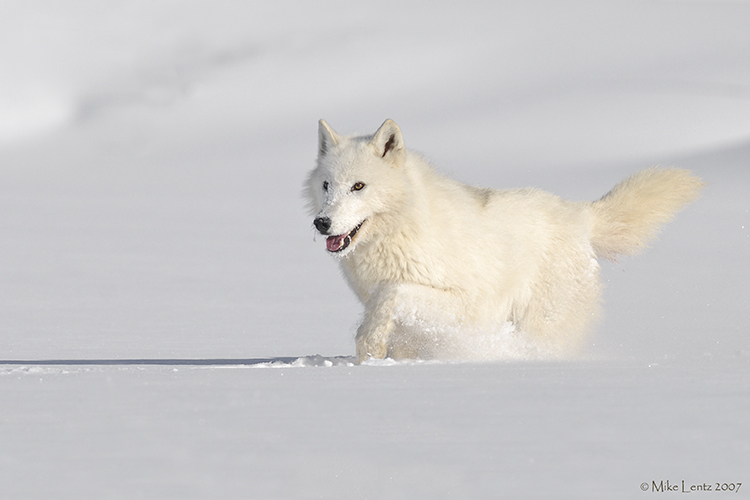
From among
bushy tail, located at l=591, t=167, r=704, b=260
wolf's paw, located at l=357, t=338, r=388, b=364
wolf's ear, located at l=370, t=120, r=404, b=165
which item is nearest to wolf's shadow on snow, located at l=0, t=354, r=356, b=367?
wolf's paw, located at l=357, t=338, r=388, b=364

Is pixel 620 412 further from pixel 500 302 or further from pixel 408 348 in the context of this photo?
pixel 500 302

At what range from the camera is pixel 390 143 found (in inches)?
238

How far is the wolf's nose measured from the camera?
5602mm

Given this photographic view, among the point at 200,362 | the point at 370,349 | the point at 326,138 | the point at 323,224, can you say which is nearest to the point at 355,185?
the point at 323,224

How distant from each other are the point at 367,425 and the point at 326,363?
2.18 m

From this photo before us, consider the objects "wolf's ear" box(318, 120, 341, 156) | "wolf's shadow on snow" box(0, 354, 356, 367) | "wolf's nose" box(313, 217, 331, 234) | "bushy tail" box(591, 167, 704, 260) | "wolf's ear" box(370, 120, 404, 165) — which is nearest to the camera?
"wolf's shadow on snow" box(0, 354, 356, 367)

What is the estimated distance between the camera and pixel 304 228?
18.0m

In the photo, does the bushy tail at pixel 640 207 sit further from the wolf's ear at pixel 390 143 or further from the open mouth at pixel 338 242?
the open mouth at pixel 338 242

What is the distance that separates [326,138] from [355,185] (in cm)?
55

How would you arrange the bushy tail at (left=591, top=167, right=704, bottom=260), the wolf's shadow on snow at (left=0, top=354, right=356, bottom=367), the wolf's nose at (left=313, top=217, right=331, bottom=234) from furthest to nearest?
1. the bushy tail at (left=591, top=167, right=704, bottom=260)
2. the wolf's nose at (left=313, top=217, right=331, bottom=234)
3. the wolf's shadow on snow at (left=0, top=354, right=356, bottom=367)

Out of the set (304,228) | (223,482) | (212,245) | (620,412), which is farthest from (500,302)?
(304,228)

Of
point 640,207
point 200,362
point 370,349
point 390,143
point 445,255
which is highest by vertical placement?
point 390,143

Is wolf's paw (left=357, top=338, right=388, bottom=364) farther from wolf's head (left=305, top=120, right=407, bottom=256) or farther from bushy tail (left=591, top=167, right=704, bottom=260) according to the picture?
→ bushy tail (left=591, top=167, right=704, bottom=260)

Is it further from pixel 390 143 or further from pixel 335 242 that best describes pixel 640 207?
pixel 335 242
